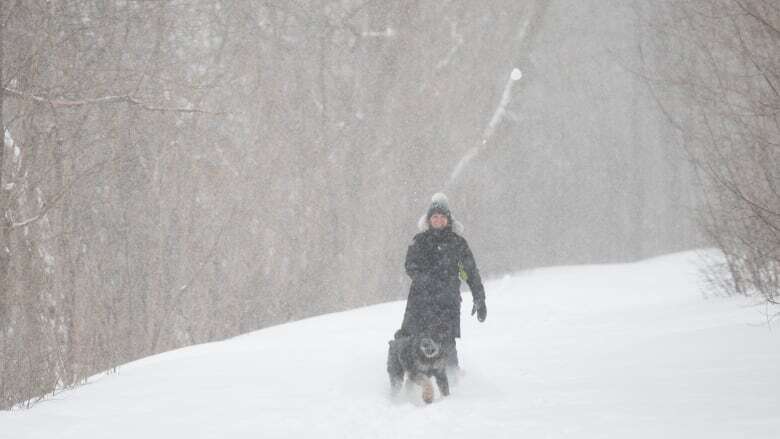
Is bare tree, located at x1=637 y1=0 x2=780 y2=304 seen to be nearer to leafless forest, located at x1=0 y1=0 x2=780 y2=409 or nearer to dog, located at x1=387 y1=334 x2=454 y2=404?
leafless forest, located at x1=0 y1=0 x2=780 y2=409

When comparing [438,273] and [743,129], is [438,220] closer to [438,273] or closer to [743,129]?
[438,273]

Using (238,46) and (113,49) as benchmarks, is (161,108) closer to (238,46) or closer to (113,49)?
(113,49)

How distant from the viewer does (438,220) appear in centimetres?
722

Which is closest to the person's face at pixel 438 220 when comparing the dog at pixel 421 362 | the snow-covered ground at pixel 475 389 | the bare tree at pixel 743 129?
the dog at pixel 421 362

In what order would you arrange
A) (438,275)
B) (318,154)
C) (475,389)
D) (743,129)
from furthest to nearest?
(318,154) → (743,129) → (438,275) → (475,389)

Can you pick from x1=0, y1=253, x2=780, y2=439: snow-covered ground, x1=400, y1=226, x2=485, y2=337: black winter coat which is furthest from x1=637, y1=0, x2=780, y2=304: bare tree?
x1=400, y1=226, x2=485, y2=337: black winter coat

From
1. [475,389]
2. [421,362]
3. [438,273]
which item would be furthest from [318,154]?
[421,362]

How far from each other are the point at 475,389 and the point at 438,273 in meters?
1.04

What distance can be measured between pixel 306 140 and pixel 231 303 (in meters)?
5.40

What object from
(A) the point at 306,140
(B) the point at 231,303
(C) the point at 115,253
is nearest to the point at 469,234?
(A) the point at 306,140

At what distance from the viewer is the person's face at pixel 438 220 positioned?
23.6ft

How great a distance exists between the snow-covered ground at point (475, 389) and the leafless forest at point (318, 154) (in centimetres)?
187

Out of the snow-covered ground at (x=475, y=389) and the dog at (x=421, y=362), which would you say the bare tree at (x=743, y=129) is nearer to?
the snow-covered ground at (x=475, y=389)

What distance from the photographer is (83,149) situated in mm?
16109
